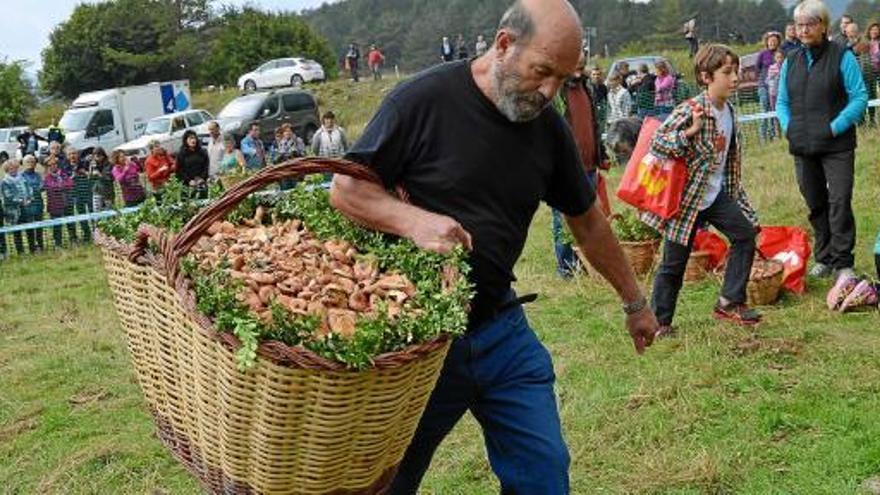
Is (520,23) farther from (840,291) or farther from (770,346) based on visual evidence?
(840,291)

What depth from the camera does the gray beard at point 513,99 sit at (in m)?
3.03

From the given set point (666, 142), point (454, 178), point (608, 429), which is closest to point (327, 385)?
point (454, 178)

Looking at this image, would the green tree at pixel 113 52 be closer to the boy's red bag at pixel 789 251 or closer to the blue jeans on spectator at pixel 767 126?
the blue jeans on spectator at pixel 767 126

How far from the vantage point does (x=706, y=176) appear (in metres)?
6.25

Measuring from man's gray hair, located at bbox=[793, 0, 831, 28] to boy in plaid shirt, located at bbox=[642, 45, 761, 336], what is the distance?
1290 millimetres

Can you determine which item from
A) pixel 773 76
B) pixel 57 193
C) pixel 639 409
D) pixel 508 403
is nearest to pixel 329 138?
pixel 57 193

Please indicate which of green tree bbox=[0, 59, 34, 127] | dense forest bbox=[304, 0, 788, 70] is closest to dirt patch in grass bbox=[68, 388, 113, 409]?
green tree bbox=[0, 59, 34, 127]

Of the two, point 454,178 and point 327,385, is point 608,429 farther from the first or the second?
point 327,385

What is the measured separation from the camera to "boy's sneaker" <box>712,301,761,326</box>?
6.64m

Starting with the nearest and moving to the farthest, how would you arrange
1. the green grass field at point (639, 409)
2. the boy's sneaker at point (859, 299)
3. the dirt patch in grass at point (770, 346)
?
the green grass field at point (639, 409) < the dirt patch in grass at point (770, 346) < the boy's sneaker at point (859, 299)

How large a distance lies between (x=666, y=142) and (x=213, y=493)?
4204 mm

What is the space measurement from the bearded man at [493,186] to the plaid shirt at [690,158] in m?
3.00

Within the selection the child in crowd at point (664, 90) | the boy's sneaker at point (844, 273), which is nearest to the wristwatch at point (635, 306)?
the boy's sneaker at point (844, 273)

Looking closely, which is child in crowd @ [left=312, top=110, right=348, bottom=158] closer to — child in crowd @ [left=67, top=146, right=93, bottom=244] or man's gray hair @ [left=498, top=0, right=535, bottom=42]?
child in crowd @ [left=67, top=146, right=93, bottom=244]
